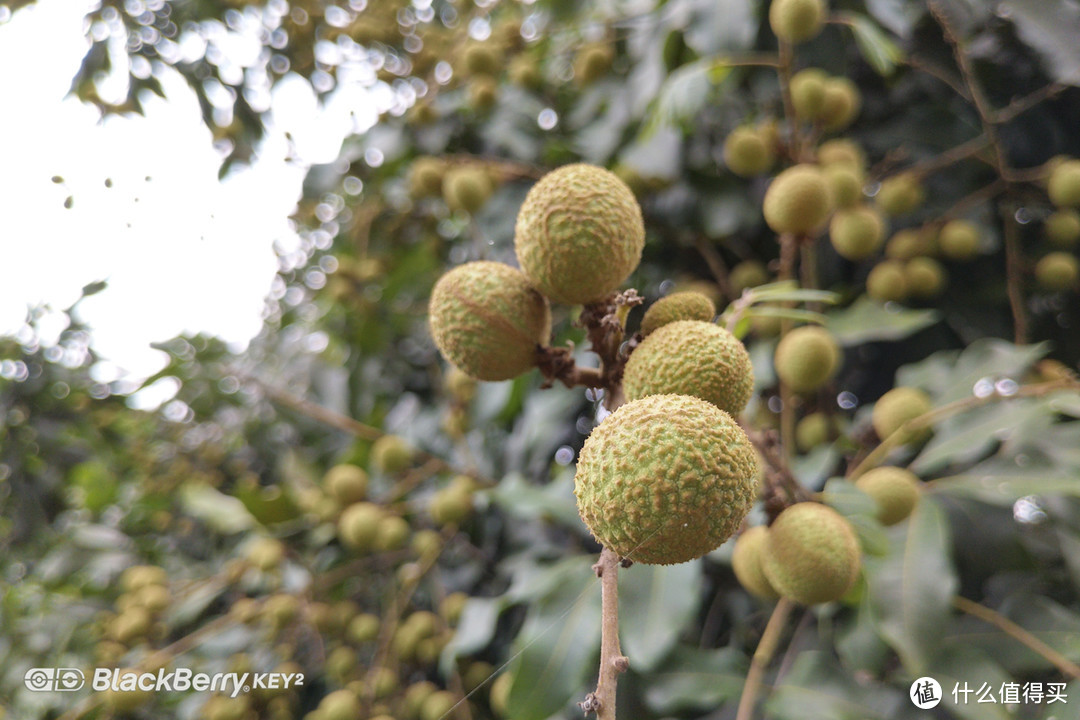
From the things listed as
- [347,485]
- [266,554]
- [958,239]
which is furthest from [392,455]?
[958,239]

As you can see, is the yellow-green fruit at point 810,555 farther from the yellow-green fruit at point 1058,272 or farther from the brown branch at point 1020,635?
the yellow-green fruit at point 1058,272

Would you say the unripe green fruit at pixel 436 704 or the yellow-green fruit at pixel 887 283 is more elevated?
the yellow-green fruit at pixel 887 283

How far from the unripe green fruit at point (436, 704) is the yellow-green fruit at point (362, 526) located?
24cm

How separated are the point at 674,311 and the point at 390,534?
0.74 meters

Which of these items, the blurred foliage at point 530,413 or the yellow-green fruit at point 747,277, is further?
the yellow-green fruit at point 747,277

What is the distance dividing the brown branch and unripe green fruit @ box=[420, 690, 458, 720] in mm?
639

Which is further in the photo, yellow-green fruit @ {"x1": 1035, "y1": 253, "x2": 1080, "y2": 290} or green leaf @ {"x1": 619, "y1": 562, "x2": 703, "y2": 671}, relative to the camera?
yellow-green fruit @ {"x1": 1035, "y1": 253, "x2": 1080, "y2": 290}

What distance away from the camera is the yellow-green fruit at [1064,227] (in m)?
1.01

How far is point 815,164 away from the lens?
0.86m

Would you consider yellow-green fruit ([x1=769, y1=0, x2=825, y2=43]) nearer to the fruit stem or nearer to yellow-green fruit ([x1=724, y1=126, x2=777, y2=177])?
yellow-green fruit ([x1=724, y1=126, x2=777, y2=177])

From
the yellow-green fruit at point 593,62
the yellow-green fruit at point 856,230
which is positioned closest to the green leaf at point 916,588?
the yellow-green fruit at point 856,230

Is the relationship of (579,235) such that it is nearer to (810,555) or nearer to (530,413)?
(810,555)

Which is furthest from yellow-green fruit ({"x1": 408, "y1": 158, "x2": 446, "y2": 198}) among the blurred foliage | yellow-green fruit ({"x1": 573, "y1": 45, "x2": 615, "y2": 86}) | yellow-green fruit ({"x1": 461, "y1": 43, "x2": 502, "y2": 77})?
yellow-green fruit ({"x1": 573, "y1": 45, "x2": 615, "y2": 86})

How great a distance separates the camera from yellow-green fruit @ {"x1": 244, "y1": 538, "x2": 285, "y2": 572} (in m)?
1.06
